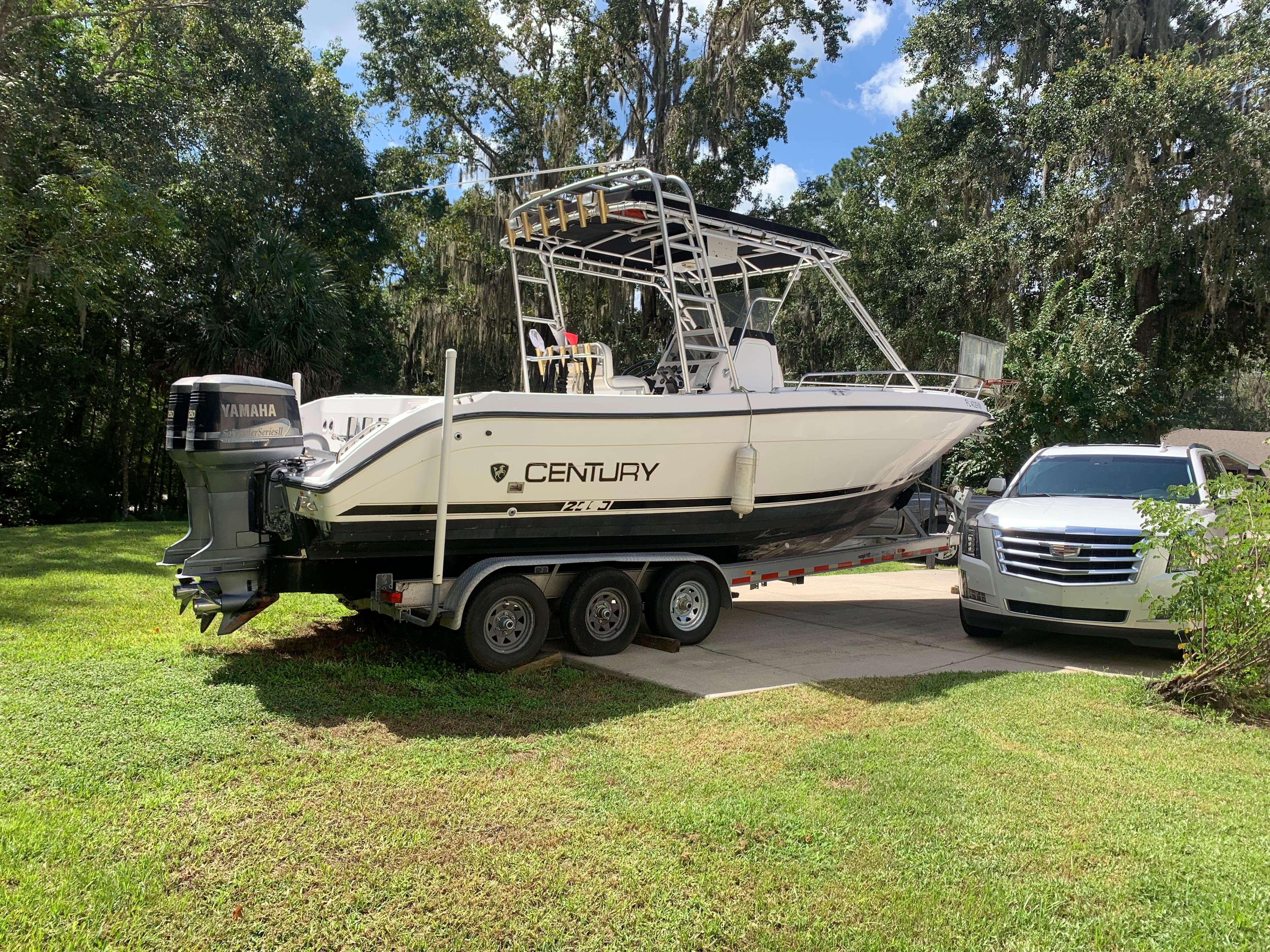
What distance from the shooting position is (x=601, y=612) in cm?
712

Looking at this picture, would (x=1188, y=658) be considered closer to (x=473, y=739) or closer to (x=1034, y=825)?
(x=1034, y=825)

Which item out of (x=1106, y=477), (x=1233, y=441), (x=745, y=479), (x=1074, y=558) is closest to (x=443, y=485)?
(x=745, y=479)

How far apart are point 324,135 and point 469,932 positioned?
23.0m

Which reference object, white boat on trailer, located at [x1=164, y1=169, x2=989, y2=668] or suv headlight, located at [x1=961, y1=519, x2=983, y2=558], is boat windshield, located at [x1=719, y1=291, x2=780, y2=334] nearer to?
white boat on trailer, located at [x1=164, y1=169, x2=989, y2=668]

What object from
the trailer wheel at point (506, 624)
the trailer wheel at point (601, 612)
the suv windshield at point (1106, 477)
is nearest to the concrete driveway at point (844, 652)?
the trailer wheel at point (601, 612)

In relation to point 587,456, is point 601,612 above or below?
below

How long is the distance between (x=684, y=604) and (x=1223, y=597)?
382 centimetres

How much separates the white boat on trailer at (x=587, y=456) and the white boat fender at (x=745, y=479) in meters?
0.02

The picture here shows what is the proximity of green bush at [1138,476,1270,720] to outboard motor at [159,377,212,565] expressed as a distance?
20.4 feet

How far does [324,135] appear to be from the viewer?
2247 cm

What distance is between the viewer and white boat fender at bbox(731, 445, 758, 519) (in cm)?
727

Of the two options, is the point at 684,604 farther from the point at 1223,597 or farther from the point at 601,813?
the point at 1223,597

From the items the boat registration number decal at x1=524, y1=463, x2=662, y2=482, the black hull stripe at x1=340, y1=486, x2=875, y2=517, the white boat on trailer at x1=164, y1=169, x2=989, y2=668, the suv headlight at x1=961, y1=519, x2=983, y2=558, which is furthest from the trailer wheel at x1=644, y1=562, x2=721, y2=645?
the suv headlight at x1=961, y1=519, x2=983, y2=558

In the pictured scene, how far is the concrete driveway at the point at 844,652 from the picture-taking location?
670 centimetres
